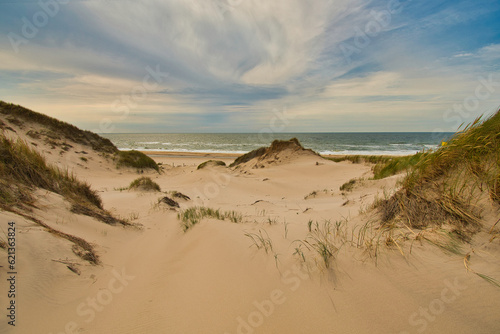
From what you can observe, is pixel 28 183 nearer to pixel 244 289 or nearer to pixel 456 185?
pixel 244 289

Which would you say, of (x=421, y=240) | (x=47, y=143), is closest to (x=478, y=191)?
(x=421, y=240)

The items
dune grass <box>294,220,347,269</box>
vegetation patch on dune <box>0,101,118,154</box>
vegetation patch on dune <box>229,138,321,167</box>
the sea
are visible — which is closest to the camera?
dune grass <box>294,220,347,269</box>

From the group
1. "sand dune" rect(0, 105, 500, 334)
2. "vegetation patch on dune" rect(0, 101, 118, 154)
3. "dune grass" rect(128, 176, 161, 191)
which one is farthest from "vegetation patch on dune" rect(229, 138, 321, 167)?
"sand dune" rect(0, 105, 500, 334)

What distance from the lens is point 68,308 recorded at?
199cm

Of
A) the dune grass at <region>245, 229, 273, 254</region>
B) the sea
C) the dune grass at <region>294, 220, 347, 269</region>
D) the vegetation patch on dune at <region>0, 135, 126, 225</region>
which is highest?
the vegetation patch on dune at <region>0, 135, 126, 225</region>

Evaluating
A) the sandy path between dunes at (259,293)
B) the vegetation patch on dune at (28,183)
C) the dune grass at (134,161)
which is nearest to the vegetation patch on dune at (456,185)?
the sandy path between dunes at (259,293)

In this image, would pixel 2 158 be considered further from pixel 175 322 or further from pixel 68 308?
pixel 175 322

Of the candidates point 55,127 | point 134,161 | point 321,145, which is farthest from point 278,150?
point 321,145

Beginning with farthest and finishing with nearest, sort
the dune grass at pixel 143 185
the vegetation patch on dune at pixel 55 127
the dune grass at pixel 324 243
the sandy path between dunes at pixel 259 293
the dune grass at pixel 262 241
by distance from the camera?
A: the vegetation patch on dune at pixel 55 127
the dune grass at pixel 143 185
the dune grass at pixel 262 241
the dune grass at pixel 324 243
the sandy path between dunes at pixel 259 293

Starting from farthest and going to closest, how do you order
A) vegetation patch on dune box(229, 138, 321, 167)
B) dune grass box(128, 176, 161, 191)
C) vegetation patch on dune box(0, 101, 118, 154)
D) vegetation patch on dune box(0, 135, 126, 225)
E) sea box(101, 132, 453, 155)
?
sea box(101, 132, 453, 155)
vegetation patch on dune box(229, 138, 321, 167)
vegetation patch on dune box(0, 101, 118, 154)
dune grass box(128, 176, 161, 191)
vegetation patch on dune box(0, 135, 126, 225)

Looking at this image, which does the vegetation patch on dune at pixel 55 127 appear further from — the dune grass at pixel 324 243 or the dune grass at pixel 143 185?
the dune grass at pixel 324 243

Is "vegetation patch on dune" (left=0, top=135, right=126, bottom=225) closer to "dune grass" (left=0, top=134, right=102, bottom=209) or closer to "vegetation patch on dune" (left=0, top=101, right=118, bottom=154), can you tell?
"dune grass" (left=0, top=134, right=102, bottom=209)

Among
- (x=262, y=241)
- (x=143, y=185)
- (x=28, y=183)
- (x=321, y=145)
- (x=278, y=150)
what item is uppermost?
(x=28, y=183)

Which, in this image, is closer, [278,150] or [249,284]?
[249,284]
